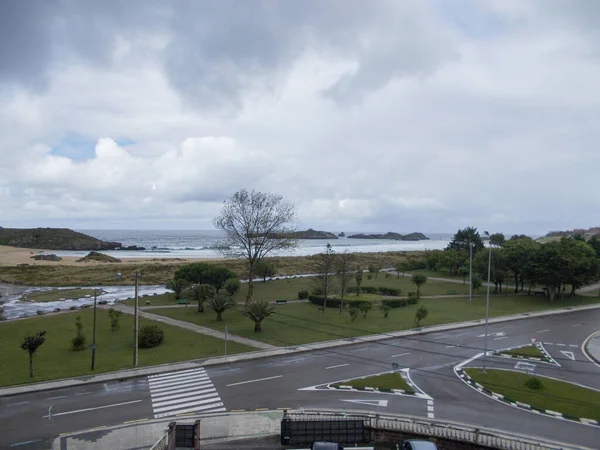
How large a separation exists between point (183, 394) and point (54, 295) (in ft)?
151

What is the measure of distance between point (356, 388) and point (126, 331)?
22.1 meters

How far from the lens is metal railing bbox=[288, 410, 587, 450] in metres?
15.5

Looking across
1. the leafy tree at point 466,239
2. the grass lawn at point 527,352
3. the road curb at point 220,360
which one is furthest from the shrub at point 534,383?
the leafy tree at point 466,239

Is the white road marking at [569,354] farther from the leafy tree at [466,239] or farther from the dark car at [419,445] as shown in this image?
the leafy tree at [466,239]

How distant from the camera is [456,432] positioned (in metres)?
16.4

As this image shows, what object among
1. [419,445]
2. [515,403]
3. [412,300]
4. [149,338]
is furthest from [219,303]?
[419,445]

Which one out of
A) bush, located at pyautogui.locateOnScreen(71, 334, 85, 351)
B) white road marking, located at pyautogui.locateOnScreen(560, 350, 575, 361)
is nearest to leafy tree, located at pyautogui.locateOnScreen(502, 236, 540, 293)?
white road marking, located at pyautogui.locateOnScreen(560, 350, 575, 361)

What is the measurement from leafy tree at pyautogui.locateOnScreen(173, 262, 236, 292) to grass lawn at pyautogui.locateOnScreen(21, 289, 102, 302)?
14.7 meters

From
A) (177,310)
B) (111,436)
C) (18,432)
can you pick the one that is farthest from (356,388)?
(177,310)

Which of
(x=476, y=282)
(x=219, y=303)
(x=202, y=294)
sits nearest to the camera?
(x=219, y=303)

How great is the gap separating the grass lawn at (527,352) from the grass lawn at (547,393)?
16.2 feet

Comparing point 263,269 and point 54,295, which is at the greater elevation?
point 263,269

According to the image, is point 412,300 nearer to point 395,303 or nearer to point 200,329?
point 395,303

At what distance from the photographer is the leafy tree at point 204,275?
54.0 metres
